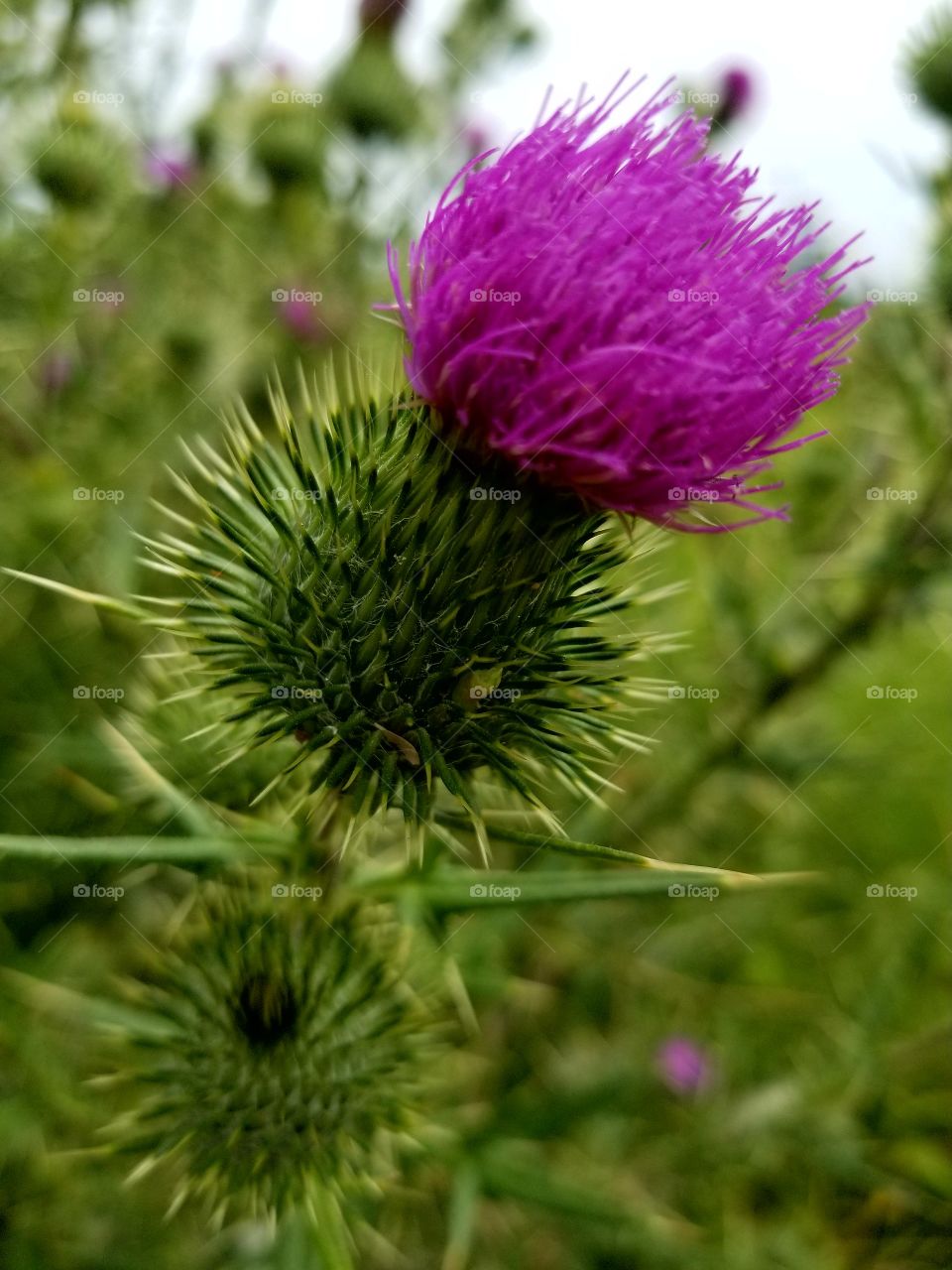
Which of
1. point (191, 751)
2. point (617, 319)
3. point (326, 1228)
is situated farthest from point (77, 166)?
point (326, 1228)

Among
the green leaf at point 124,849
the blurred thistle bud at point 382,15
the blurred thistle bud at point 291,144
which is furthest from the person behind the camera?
the blurred thistle bud at point 382,15

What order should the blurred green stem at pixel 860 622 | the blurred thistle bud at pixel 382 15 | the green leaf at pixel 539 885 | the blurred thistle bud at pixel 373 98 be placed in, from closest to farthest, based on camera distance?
the green leaf at pixel 539 885, the blurred green stem at pixel 860 622, the blurred thistle bud at pixel 373 98, the blurred thistle bud at pixel 382 15

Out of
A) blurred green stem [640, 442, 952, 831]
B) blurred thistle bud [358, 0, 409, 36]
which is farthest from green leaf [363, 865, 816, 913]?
blurred thistle bud [358, 0, 409, 36]

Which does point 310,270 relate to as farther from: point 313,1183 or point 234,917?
point 313,1183

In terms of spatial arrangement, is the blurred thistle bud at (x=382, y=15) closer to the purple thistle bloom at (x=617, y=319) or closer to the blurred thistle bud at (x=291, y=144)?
the blurred thistle bud at (x=291, y=144)

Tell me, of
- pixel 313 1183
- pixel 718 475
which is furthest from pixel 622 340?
pixel 313 1183

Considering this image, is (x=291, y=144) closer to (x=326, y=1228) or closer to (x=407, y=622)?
(x=407, y=622)

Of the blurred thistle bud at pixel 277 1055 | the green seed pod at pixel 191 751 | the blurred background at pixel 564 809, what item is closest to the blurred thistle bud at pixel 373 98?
the blurred background at pixel 564 809
